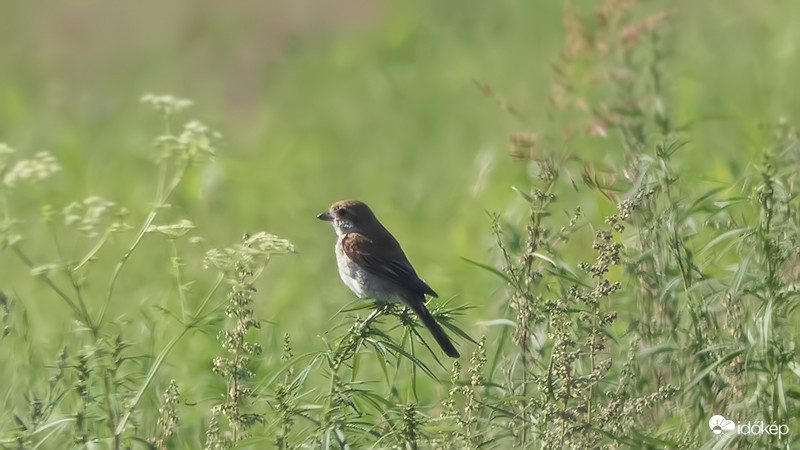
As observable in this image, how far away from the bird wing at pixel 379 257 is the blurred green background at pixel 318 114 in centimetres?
45

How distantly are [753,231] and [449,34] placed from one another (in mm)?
8908

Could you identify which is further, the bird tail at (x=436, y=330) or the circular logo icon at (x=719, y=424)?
the bird tail at (x=436, y=330)

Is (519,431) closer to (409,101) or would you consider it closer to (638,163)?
(638,163)

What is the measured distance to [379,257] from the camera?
16.8 ft

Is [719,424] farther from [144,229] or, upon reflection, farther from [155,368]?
[144,229]

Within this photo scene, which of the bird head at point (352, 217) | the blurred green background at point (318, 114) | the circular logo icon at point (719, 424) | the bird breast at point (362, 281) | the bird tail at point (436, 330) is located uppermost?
the blurred green background at point (318, 114)

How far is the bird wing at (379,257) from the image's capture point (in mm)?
4773

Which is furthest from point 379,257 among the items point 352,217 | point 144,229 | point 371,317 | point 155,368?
point 155,368

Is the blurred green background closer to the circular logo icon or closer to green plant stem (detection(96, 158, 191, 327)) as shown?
green plant stem (detection(96, 158, 191, 327))

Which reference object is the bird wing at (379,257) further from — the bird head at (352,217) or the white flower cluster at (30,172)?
the white flower cluster at (30,172)

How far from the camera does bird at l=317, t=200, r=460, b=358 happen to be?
449cm

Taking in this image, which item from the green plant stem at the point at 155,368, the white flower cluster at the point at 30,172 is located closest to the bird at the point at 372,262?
the green plant stem at the point at 155,368

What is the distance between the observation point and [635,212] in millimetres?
4129

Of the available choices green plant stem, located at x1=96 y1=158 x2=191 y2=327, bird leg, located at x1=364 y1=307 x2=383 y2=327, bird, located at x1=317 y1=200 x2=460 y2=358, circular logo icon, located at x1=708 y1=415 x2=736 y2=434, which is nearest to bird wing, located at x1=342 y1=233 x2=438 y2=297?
bird, located at x1=317 y1=200 x2=460 y2=358
